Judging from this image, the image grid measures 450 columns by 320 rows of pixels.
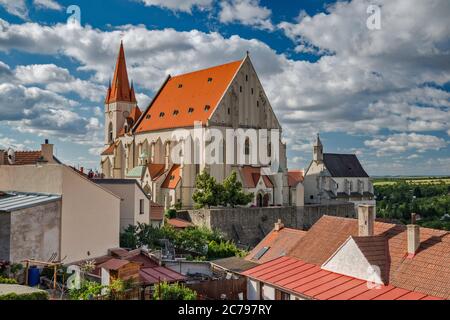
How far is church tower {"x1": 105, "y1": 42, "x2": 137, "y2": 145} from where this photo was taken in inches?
2758

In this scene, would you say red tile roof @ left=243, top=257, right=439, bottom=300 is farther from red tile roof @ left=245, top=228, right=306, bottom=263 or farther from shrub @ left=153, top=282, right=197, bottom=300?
shrub @ left=153, top=282, right=197, bottom=300

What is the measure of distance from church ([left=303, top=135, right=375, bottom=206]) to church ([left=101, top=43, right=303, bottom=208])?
25.6 ft

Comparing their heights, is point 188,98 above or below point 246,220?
above

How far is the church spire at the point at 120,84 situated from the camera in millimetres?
70312

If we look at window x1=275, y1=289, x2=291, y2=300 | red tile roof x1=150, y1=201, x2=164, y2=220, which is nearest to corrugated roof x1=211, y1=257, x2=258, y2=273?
window x1=275, y1=289, x2=291, y2=300

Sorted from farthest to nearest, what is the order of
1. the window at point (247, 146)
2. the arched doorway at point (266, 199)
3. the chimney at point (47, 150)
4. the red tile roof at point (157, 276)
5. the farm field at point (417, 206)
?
the farm field at point (417, 206) < the window at point (247, 146) < the arched doorway at point (266, 199) < the chimney at point (47, 150) < the red tile roof at point (157, 276)

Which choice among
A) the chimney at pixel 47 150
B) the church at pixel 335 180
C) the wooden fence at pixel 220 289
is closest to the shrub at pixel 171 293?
the wooden fence at pixel 220 289

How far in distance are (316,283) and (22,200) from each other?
489 inches

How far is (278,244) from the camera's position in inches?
1052

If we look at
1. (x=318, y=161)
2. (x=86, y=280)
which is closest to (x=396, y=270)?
(x=86, y=280)

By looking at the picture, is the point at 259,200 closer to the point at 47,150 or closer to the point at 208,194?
the point at 208,194

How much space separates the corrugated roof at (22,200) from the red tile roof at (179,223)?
19.7 metres

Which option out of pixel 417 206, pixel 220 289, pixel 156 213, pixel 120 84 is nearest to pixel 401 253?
pixel 220 289

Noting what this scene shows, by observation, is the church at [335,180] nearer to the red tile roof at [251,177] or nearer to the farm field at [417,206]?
the farm field at [417,206]
